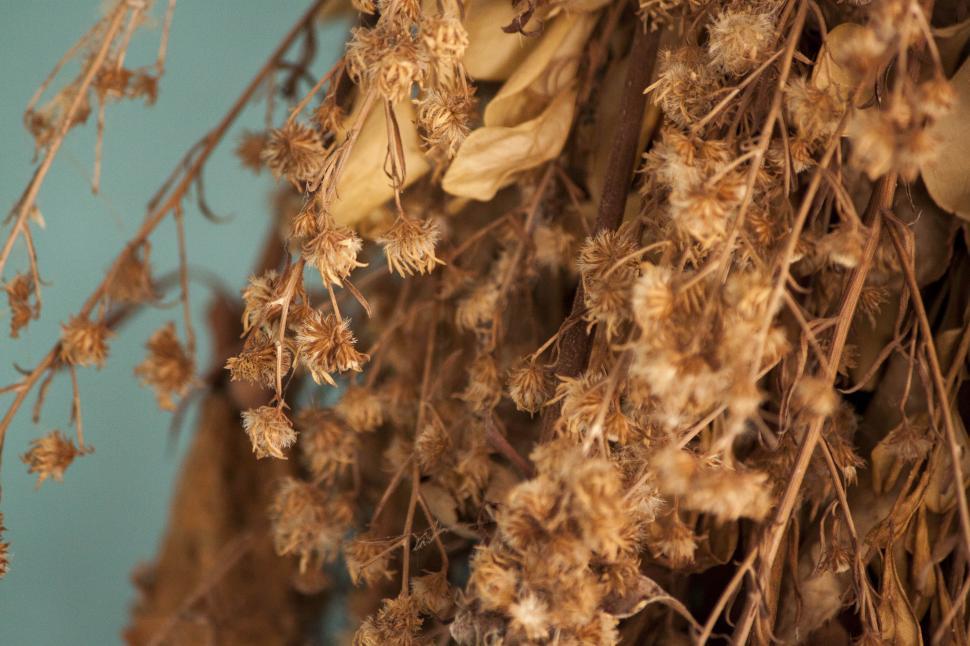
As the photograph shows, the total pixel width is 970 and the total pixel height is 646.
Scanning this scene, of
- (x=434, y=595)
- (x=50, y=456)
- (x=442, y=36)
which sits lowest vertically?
(x=434, y=595)

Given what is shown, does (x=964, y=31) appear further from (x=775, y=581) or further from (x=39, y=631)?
(x=39, y=631)

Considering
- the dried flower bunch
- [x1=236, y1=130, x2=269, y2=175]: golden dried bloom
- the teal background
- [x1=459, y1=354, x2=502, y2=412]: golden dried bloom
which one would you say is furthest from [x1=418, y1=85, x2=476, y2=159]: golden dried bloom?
the teal background

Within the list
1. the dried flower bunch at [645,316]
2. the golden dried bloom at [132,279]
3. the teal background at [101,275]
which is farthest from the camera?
the teal background at [101,275]

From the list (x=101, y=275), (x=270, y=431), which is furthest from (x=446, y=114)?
(x=101, y=275)

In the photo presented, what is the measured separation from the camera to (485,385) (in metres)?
0.44

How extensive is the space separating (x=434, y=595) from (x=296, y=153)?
0.67 ft

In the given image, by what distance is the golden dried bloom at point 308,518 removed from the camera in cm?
48

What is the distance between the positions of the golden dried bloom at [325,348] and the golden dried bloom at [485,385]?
0.29 feet

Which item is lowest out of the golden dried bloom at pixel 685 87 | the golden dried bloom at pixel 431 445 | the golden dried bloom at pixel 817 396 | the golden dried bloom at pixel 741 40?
the golden dried bloom at pixel 431 445

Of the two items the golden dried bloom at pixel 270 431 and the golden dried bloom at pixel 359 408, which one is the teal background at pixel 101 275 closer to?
the golden dried bloom at pixel 359 408

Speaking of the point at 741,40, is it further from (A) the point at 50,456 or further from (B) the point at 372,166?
(A) the point at 50,456

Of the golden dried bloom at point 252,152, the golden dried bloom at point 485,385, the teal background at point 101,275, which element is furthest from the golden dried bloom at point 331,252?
the teal background at point 101,275

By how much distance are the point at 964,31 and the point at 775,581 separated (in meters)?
0.26

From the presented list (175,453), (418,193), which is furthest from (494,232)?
(175,453)
